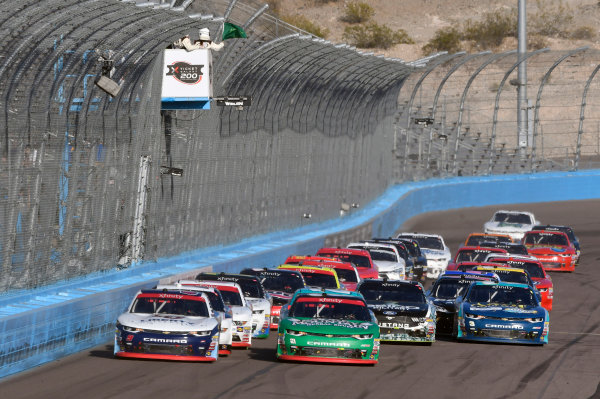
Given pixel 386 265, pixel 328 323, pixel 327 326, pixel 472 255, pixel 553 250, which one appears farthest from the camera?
pixel 553 250

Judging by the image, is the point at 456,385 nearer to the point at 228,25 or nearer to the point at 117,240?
the point at 117,240

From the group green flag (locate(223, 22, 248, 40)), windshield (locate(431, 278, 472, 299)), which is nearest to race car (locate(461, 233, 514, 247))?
windshield (locate(431, 278, 472, 299))

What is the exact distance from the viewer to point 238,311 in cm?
2089

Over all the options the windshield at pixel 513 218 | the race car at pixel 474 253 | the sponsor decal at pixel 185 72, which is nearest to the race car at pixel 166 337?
the sponsor decal at pixel 185 72

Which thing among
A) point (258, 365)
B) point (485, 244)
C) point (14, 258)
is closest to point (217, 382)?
point (258, 365)

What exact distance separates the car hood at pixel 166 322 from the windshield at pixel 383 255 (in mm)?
14430

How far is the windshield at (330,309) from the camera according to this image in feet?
64.2

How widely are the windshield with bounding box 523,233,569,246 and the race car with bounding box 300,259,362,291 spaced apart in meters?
12.4

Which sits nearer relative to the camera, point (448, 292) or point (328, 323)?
point (328, 323)

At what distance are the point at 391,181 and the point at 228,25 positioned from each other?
102ft

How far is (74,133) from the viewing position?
872 inches

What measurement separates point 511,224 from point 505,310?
79.8 feet

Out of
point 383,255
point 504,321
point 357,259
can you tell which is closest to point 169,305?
point 504,321

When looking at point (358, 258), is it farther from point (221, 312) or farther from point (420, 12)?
point (420, 12)
